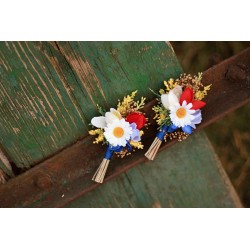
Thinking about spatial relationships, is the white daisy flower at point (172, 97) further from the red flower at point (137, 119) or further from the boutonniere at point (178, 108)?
the red flower at point (137, 119)

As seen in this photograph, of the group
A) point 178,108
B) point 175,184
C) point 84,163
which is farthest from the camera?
point 175,184

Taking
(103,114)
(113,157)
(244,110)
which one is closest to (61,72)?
(103,114)

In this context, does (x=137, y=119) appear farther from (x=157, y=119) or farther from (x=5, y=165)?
(x=5, y=165)

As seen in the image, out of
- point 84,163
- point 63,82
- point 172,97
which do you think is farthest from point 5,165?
point 172,97

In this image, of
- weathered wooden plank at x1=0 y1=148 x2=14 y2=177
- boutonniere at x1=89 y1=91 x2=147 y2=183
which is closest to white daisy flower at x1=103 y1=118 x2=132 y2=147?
boutonniere at x1=89 y1=91 x2=147 y2=183

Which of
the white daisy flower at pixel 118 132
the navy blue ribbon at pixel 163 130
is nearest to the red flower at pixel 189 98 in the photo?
the navy blue ribbon at pixel 163 130

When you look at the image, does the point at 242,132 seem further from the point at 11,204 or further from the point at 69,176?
the point at 11,204

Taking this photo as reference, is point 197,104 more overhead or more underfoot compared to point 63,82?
more underfoot
